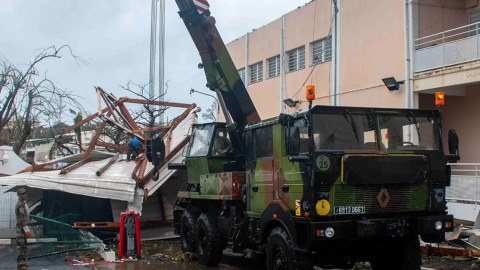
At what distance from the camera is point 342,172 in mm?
7586

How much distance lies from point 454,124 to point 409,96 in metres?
2.30

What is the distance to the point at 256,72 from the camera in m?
24.1

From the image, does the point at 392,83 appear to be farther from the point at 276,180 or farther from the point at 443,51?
the point at 276,180

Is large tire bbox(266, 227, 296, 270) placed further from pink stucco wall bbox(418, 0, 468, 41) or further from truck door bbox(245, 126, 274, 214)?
pink stucco wall bbox(418, 0, 468, 41)

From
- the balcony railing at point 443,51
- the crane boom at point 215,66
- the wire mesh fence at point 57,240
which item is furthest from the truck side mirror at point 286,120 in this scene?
the balcony railing at point 443,51

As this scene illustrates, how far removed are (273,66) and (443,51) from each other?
9.20m

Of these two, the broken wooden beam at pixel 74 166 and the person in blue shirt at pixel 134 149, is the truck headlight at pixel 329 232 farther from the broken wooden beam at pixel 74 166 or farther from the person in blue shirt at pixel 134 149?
the broken wooden beam at pixel 74 166

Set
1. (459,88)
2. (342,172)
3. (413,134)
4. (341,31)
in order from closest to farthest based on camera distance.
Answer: (342,172), (413,134), (459,88), (341,31)

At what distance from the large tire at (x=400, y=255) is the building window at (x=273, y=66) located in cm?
1438

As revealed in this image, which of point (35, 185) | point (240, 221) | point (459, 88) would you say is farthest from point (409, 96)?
point (35, 185)

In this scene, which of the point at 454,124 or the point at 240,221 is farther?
the point at 454,124

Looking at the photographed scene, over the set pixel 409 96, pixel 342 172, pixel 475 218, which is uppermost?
pixel 409 96

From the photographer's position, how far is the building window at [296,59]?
2083 centimetres

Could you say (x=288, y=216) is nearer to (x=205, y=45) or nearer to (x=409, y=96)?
(x=205, y=45)
